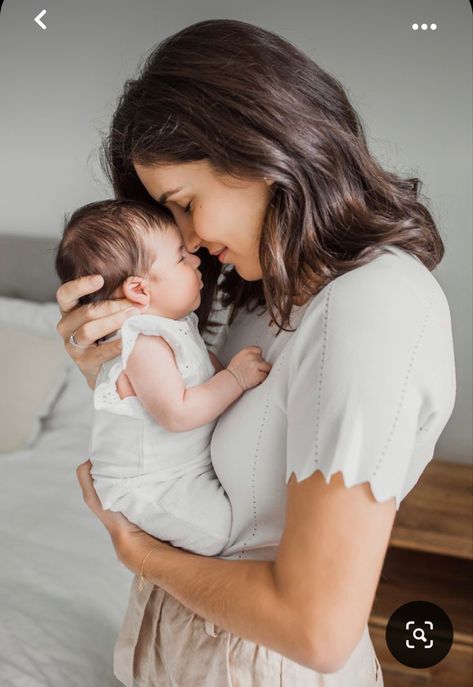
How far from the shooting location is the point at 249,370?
0.75 metres

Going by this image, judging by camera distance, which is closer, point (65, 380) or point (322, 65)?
point (322, 65)

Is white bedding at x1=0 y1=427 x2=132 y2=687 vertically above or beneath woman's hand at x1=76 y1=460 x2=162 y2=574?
beneath

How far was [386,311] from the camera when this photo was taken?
0.60 metres

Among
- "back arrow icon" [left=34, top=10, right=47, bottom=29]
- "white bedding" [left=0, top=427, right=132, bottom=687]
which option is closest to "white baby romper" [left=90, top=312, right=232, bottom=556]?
"white bedding" [left=0, top=427, right=132, bottom=687]

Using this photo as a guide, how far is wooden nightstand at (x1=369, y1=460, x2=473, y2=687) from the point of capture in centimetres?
138

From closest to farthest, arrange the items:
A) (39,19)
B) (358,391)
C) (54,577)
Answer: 1. (358,391)
2. (54,577)
3. (39,19)

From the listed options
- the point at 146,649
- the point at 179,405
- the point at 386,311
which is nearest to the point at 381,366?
the point at 386,311

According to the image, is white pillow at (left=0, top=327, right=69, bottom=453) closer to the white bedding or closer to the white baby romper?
the white bedding

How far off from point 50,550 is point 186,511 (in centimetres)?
62

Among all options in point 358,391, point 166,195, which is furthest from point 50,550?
point 358,391

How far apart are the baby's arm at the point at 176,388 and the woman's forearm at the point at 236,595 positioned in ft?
0.42

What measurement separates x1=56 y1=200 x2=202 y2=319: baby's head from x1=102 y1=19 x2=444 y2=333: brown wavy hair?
10cm

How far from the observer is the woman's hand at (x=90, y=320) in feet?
2.70

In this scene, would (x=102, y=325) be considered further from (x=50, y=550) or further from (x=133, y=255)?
(x=50, y=550)
